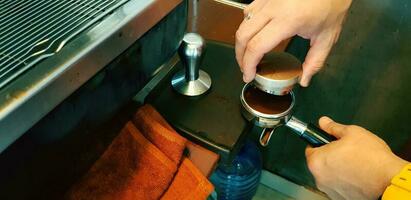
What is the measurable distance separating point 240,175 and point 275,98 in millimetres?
647

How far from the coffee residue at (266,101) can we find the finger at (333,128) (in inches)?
3.4

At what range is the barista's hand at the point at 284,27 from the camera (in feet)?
1.60

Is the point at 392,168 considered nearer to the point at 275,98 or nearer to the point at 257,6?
the point at 275,98

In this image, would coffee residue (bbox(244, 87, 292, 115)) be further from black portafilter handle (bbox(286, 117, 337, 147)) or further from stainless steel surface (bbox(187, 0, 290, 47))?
stainless steel surface (bbox(187, 0, 290, 47))

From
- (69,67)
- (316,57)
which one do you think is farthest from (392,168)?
(69,67)

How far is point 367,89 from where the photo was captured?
1.01m

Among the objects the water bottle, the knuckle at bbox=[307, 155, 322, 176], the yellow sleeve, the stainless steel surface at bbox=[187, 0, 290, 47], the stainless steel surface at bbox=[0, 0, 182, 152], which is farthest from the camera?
the water bottle

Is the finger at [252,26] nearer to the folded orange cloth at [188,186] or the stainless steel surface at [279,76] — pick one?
the stainless steel surface at [279,76]

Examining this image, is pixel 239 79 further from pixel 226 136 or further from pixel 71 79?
pixel 71 79

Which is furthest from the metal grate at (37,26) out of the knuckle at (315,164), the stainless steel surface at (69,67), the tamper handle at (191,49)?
the knuckle at (315,164)

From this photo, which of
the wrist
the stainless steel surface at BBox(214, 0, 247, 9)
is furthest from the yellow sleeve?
the stainless steel surface at BBox(214, 0, 247, 9)

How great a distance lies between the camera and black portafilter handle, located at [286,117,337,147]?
0.56 metres

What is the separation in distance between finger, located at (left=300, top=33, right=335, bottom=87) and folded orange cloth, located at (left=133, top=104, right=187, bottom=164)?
204 mm

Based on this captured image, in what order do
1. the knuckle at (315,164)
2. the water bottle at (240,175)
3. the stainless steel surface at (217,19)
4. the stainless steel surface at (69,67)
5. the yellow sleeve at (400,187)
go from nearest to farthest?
the stainless steel surface at (69,67)
the yellow sleeve at (400,187)
the knuckle at (315,164)
the stainless steel surface at (217,19)
the water bottle at (240,175)
